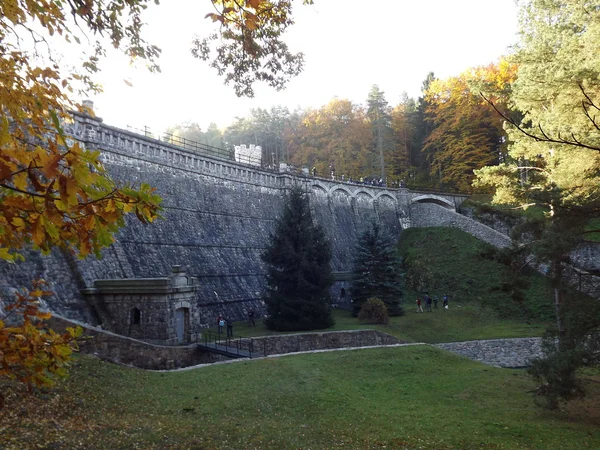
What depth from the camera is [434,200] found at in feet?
162

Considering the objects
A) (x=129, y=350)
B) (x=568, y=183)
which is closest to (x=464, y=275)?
(x=568, y=183)

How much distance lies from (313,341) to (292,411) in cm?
992

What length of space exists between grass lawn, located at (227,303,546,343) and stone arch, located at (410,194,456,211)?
65.8 feet

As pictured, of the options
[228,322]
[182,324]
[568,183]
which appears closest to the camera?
[568,183]

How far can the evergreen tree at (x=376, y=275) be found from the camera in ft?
91.4

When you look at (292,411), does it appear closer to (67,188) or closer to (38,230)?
(38,230)

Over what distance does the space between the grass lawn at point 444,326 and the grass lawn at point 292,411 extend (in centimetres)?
717

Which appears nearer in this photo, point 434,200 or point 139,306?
point 139,306

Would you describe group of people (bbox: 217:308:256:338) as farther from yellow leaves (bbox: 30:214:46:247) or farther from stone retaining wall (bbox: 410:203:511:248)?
stone retaining wall (bbox: 410:203:511:248)

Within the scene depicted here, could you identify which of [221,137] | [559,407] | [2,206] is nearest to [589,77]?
[559,407]

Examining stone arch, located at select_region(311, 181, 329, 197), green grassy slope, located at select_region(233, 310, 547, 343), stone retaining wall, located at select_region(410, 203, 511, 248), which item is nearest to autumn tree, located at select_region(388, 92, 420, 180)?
Answer: stone retaining wall, located at select_region(410, 203, 511, 248)

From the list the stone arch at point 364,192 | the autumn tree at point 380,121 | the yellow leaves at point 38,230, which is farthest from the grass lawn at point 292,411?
the autumn tree at point 380,121

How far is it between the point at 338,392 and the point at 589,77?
10576 mm

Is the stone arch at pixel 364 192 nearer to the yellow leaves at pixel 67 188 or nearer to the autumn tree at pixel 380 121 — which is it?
the autumn tree at pixel 380 121
